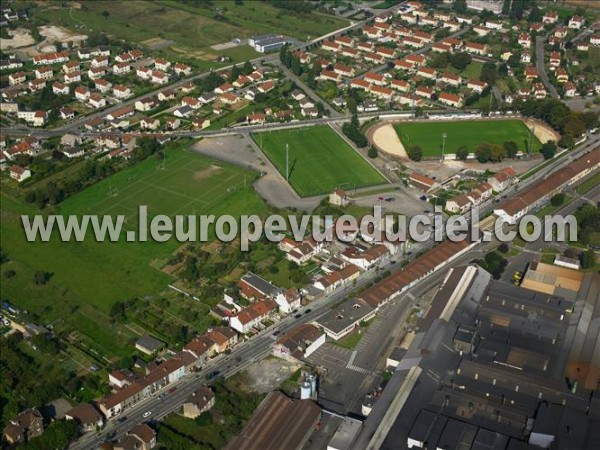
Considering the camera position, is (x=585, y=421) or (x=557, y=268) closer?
(x=585, y=421)

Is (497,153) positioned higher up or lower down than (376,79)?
higher up

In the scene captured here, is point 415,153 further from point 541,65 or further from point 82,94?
point 82,94

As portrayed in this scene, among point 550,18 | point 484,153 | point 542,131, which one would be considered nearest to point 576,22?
point 550,18

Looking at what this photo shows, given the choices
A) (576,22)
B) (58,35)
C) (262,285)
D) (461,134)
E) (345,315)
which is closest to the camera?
(345,315)

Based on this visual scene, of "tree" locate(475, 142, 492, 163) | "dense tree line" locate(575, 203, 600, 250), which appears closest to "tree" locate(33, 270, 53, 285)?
"tree" locate(475, 142, 492, 163)

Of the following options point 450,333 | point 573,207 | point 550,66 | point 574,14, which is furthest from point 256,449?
point 574,14

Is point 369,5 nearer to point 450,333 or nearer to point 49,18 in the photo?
point 49,18
